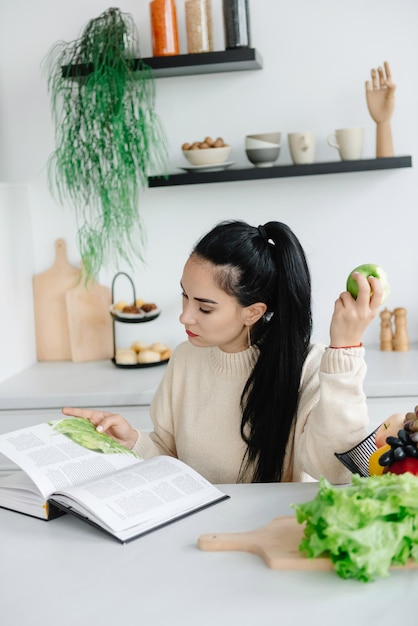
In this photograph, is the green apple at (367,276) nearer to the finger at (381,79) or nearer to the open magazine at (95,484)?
the open magazine at (95,484)

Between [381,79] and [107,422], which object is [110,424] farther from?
Result: [381,79]

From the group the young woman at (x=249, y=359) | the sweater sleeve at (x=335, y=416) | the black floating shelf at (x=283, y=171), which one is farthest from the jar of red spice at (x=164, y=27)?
the sweater sleeve at (x=335, y=416)

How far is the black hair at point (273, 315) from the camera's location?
1.87m

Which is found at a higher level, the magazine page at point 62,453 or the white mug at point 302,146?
the white mug at point 302,146

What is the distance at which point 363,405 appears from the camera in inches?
65.7

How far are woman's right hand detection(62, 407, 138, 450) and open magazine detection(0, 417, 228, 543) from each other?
9 cm

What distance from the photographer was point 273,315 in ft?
6.31

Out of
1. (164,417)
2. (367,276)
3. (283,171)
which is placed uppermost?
(283,171)

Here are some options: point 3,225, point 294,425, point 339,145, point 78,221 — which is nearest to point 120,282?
point 78,221

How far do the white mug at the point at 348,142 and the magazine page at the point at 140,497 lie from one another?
5.40 feet

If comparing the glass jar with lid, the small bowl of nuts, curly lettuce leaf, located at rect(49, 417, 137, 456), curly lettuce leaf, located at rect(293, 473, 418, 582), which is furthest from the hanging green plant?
curly lettuce leaf, located at rect(293, 473, 418, 582)

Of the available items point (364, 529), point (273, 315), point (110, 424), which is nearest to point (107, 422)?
point (110, 424)

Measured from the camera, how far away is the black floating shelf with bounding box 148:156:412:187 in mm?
2928

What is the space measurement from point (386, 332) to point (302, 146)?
73cm
